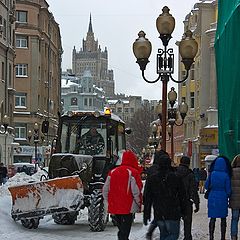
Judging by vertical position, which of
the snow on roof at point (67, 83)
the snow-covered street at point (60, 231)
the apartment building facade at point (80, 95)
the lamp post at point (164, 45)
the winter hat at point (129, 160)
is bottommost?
the snow-covered street at point (60, 231)

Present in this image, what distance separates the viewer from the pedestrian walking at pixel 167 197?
32.1 ft

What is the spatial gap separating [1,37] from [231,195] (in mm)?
43238

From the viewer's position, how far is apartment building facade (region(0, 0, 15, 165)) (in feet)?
181

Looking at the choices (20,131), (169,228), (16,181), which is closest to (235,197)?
(169,228)

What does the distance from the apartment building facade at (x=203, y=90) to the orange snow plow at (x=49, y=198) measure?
3396 centimetres

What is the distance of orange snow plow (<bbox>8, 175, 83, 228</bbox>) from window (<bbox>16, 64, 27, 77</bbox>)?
61.5 m

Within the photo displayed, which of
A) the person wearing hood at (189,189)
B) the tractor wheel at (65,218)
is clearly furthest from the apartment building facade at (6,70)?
the person wearing hood at (189,189)

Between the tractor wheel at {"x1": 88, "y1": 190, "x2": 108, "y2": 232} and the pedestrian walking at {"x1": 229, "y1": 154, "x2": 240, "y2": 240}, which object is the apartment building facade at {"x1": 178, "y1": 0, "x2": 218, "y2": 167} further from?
the pedestrian walking at {"x1": 229, "y1": 154, "x2": 240, "y2": 240}

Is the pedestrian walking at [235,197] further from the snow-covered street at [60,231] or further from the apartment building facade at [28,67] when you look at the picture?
the apartment building facade at [28,67]

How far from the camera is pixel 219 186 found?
13188 mm

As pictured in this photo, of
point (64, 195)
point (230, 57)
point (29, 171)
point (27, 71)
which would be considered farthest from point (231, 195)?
point (27, 71)

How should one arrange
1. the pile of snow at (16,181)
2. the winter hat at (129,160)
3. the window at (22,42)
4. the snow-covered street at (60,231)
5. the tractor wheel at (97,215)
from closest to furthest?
1. the winter hat at (129,160)
2. the snow-covered street at (60,231)
3. the tractor wheel at (97,215)
4. the pile of snow at (16,181)
5. the window at (22,42)

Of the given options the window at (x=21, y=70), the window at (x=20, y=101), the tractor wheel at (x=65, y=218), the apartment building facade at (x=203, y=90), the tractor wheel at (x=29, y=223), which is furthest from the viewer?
the window at (x=20, y=101)

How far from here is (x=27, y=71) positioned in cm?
7788
